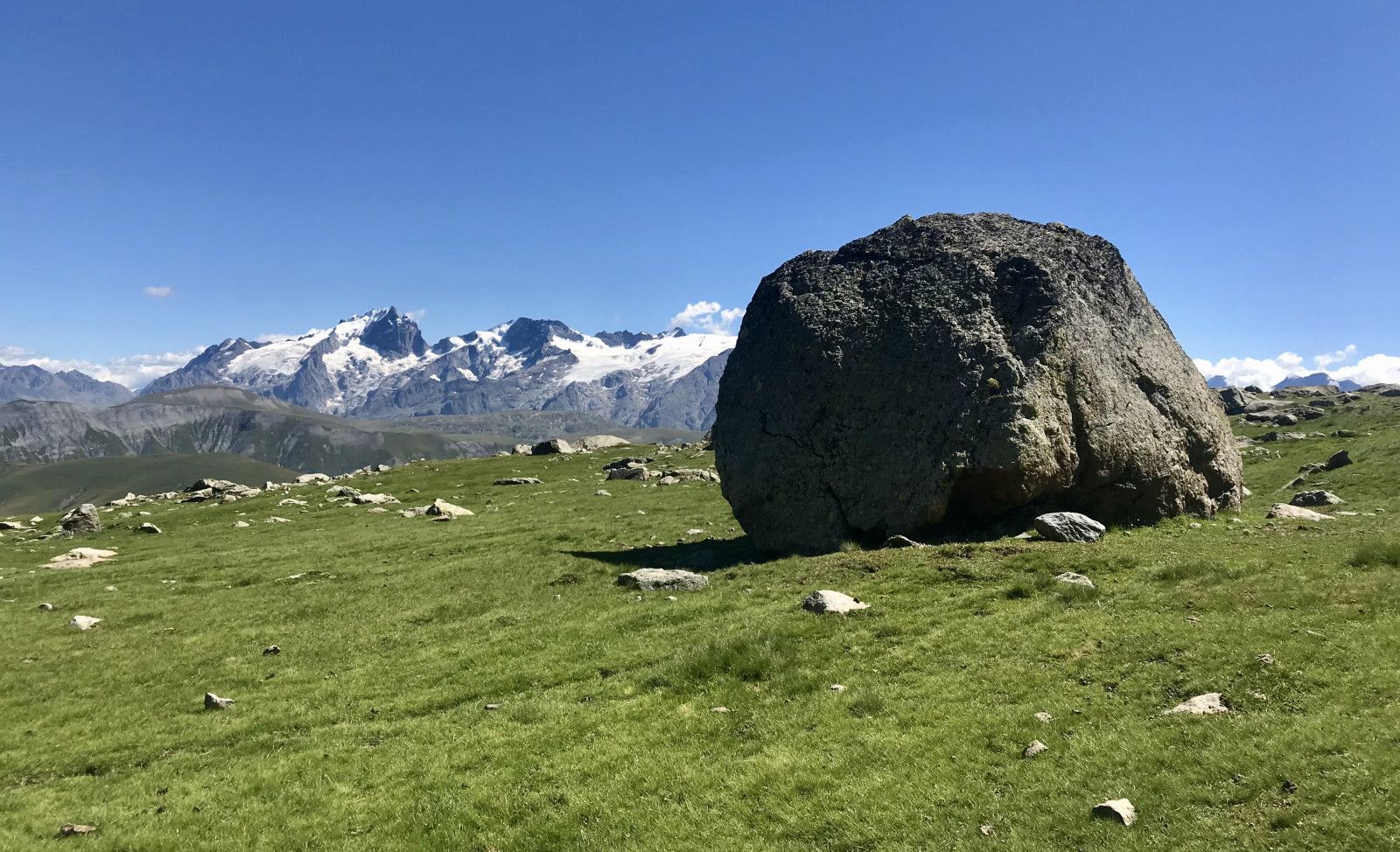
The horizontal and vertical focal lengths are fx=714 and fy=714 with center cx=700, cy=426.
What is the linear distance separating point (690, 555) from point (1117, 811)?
19.9 m

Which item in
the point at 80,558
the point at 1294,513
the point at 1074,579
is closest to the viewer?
the point at 1074,579

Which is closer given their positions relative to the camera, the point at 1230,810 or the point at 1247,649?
the point at 1230,810

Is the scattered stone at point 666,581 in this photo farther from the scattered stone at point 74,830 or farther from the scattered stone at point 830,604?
the scattered stone at point 74,830

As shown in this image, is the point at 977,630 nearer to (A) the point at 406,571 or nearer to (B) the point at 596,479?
(A) the point at 406,571

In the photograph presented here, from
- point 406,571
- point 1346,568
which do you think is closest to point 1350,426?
point 1346,568

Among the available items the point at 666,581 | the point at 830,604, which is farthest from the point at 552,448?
the point at 830,604

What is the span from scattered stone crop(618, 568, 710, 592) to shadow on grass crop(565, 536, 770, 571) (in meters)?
1.80

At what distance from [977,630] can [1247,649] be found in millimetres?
4552

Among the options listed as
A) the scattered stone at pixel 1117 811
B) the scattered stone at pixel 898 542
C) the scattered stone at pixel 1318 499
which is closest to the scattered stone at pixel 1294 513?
the scattered stone at pixel 1318 499

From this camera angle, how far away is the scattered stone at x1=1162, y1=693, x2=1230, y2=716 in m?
10.4

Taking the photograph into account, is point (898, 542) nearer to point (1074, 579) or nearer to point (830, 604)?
point (1074, 579)

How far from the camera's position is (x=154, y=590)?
2861 centimetres

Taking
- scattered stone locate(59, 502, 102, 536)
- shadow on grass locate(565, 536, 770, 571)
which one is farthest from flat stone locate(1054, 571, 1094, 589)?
scattered stone locate(59, 502, 102, 536)

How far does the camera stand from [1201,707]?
1061 cm
